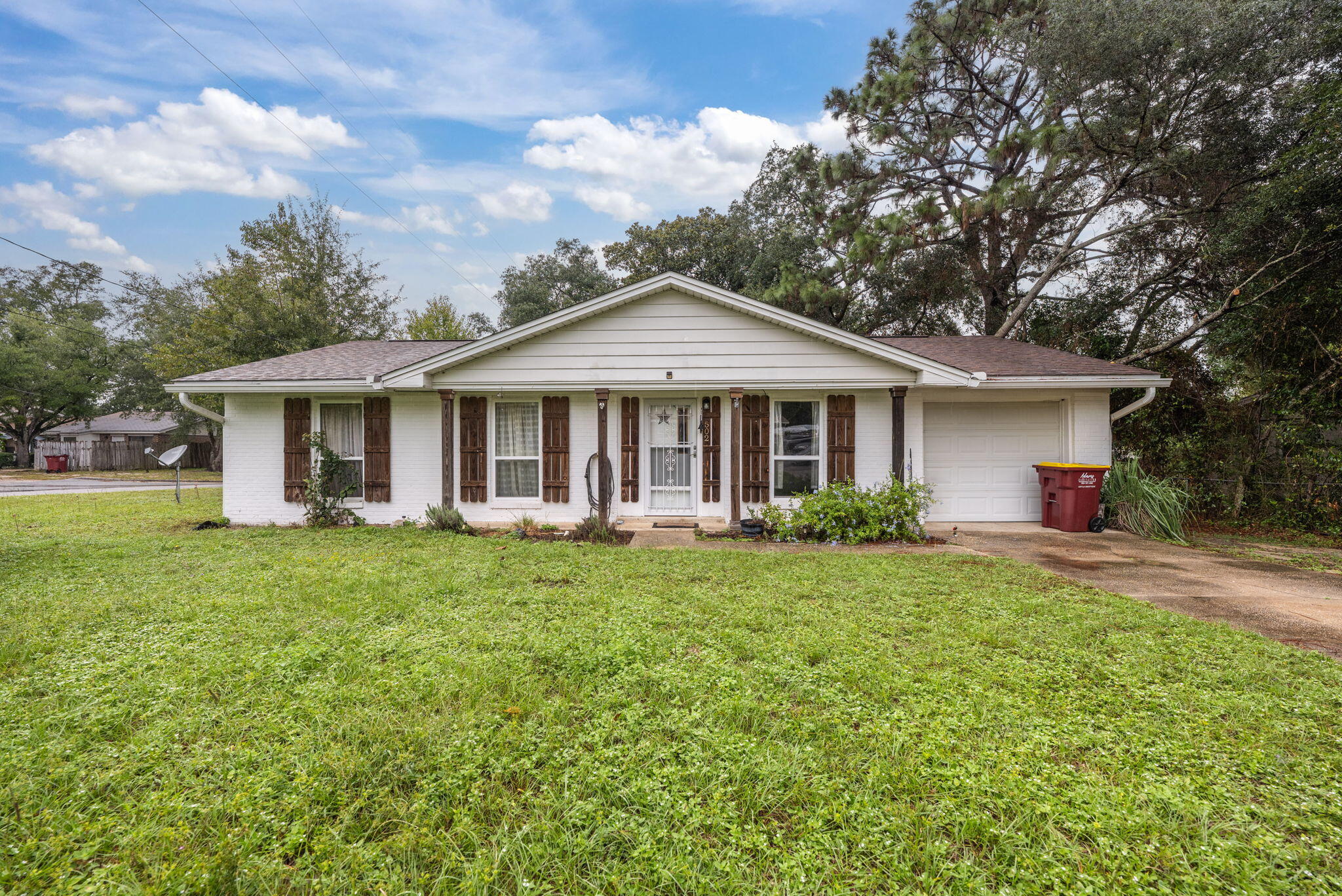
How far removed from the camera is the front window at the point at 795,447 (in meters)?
9.22

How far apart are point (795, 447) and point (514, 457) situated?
15.6 feet

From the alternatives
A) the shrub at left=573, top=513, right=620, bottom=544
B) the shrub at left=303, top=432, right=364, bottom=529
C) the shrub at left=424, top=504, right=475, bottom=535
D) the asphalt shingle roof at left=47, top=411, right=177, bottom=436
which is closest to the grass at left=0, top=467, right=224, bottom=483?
the asphalt shingle roof at left=47, top=411, right=177, bottom=436

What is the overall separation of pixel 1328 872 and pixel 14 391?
39.6 meters

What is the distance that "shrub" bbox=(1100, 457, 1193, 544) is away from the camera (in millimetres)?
8133

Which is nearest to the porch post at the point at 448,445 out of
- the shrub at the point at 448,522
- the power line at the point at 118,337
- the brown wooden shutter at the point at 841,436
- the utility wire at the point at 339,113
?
the shrub at the point at 448,522

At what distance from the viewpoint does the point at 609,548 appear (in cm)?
718

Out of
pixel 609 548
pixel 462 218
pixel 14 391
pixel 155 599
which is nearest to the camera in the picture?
pixel 155 599

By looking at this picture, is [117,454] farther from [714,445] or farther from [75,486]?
[714,445]

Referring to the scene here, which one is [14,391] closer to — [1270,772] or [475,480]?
[475,480]

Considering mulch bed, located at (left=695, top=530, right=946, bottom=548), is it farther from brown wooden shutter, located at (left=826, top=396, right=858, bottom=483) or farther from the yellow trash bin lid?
the yellow trash bin lid

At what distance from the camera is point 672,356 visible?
8.60 m

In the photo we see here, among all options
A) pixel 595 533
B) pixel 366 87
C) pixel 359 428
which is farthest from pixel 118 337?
pixel 595 533

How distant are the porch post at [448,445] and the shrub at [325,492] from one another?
1624 mm

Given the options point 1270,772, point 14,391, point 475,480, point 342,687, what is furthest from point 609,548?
point 14,391
